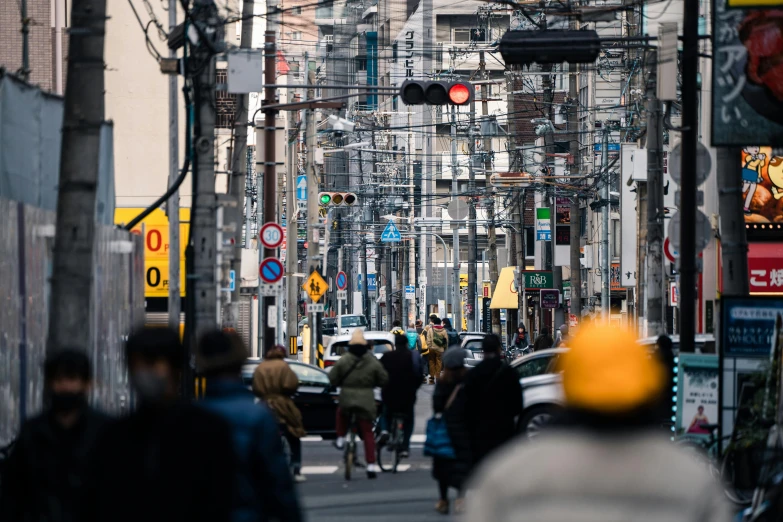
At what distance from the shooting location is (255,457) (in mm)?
5926

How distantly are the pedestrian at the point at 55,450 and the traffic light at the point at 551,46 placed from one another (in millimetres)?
11871

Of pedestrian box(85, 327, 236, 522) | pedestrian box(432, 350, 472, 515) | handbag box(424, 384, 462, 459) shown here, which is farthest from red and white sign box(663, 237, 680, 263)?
pedestrian box(85, 327, 236, 522)

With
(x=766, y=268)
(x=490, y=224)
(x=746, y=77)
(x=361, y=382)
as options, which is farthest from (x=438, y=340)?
(x=746, y=77)

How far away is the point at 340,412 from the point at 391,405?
44.8 inches

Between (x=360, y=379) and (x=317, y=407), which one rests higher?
(x=360, y=379)

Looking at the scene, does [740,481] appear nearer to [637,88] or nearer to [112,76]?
[637,88]

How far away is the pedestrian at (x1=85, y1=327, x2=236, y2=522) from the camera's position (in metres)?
4.54

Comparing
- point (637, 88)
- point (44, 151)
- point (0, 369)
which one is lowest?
point (0, 369)

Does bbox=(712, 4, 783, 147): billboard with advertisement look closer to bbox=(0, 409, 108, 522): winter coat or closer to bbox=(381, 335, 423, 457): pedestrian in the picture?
bbox=(381, 335, 423, 457): pedestrian

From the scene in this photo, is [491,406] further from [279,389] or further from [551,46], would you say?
[551,46]

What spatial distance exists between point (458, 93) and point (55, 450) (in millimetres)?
17053

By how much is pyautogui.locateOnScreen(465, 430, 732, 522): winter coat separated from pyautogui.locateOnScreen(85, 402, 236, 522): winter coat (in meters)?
1.55

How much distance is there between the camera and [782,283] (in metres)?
30.0

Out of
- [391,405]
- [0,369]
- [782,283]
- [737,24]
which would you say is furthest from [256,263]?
[0,369]
